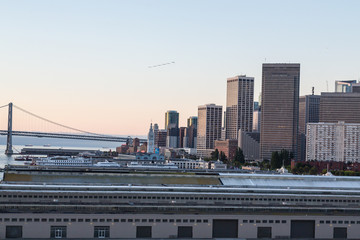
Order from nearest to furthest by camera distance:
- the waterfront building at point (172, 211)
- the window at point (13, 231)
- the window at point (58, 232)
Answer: the window at point (13, 231) < the window at point (58, 232) < the waterfront building at point (172, 211)

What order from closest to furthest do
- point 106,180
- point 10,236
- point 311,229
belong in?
point 10,236 < point 311,229 < point 106,180

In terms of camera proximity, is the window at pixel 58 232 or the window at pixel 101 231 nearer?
the window at pixel 58 232

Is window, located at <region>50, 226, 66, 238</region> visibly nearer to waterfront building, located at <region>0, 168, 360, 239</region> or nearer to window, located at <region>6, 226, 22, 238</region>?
waterfront building, located at <region>0, 168, 360, 239</region>

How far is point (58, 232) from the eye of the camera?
2483 inches

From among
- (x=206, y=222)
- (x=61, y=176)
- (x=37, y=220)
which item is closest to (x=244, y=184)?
(x=206, y=222)

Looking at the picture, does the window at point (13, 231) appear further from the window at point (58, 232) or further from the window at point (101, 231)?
the window at point (101, 231)

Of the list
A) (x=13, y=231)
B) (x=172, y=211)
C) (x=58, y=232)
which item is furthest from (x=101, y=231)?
(x=13, y=231)

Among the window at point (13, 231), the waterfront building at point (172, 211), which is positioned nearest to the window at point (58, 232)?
the waterfront building at point (172, 211)

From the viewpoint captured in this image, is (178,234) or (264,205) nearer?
(178,234)

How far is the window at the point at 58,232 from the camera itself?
62.9m

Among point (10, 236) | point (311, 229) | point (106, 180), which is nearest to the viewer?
point (10, 236)

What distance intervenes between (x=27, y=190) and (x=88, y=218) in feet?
28.1

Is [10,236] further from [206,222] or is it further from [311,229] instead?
[311,229]

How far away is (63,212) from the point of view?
2539 inches
